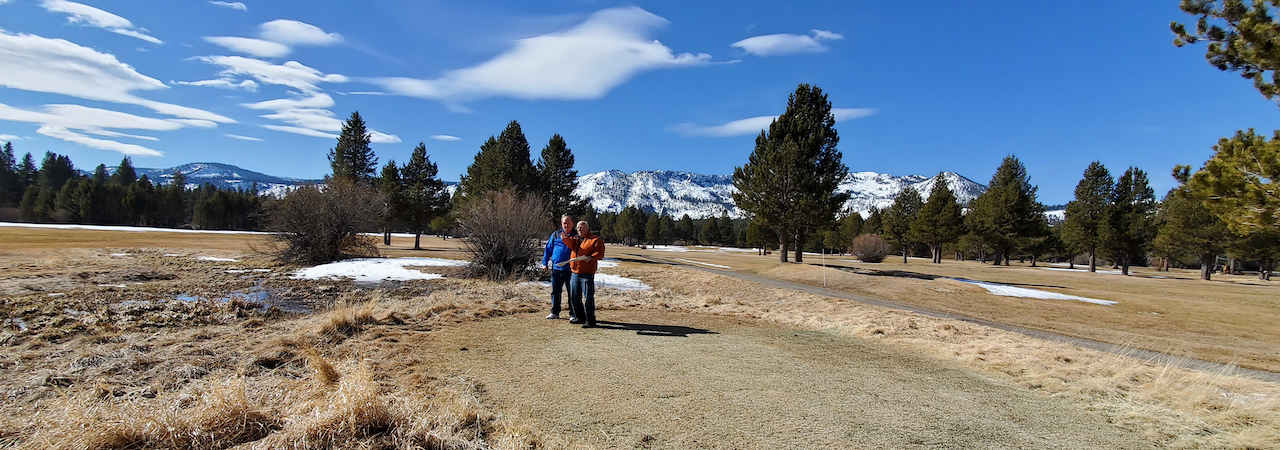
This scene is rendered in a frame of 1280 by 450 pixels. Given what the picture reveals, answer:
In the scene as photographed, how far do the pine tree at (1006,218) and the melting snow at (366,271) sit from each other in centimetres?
5393

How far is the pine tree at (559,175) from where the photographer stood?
1673 inches

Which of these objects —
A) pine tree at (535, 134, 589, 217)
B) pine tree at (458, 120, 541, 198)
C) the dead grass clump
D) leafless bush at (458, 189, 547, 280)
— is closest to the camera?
the dead grass clump

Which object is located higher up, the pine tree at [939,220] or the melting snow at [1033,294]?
the pine tree at [939,220]

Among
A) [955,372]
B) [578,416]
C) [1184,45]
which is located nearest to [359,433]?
[578,416]

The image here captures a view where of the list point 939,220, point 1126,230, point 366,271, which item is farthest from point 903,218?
point 366,271

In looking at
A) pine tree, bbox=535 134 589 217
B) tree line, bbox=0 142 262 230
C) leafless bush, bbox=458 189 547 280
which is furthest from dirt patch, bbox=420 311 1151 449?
tree line, bbox=0 142 262 230

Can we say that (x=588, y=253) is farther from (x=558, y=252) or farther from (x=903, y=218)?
(x=903, y=218)

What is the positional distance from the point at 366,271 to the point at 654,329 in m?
16.9

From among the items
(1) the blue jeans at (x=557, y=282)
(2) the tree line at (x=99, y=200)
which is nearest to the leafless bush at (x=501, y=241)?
(1) the blue jeans at (x=557, y=282)

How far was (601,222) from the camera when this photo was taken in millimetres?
116688

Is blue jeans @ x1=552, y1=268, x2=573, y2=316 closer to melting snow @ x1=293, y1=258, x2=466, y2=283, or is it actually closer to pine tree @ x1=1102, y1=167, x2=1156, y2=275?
melting snow @ x1=293, y1=258, x2=466, y2=283

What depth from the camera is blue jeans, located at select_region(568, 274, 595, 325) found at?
8.29 meters

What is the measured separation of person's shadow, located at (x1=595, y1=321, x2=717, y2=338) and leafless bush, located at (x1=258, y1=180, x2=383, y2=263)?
69.2 feet

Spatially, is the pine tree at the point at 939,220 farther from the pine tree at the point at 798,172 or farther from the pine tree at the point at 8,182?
the pine tree at the point at 8,182
